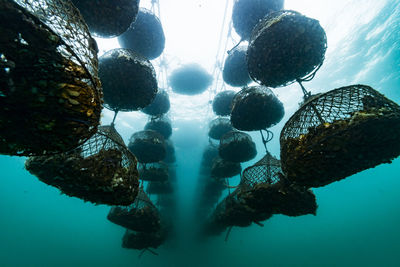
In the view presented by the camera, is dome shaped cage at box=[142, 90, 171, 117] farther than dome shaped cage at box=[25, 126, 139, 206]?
Yes

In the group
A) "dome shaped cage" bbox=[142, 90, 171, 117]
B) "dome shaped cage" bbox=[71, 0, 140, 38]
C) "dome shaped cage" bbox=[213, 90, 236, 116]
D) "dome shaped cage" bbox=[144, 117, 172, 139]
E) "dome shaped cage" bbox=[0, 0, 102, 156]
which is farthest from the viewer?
"dome shaped cage" bbox=[144, 117, 172, 139]

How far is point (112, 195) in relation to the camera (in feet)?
7.56

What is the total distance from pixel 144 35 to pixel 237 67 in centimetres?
318

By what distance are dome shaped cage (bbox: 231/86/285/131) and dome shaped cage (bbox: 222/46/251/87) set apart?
1714 mm

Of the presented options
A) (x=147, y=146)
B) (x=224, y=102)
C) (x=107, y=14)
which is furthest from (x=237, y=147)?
(x=107, y=14)

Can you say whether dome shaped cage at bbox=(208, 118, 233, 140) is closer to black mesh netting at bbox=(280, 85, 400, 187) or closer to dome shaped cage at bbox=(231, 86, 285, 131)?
dome shaped cage at bbox=(231, 86, 285, 131)

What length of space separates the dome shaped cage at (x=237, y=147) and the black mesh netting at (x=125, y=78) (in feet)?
12.1

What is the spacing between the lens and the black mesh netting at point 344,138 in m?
1.77

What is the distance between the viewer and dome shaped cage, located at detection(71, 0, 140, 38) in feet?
A: 8.96

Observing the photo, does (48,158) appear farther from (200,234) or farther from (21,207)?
(21,207)

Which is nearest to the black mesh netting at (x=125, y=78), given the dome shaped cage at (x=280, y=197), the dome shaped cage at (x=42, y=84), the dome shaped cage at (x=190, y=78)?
the dome shaped cage at (x=42, y=84)

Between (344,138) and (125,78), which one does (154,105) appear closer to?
(125,78)

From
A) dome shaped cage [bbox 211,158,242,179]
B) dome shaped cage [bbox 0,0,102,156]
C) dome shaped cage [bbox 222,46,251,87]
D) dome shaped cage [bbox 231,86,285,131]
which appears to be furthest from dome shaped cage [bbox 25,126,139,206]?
dome shaped cage [bbox 211,158,242,179]

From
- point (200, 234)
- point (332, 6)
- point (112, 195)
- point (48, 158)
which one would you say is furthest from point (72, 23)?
point (200, 234)
